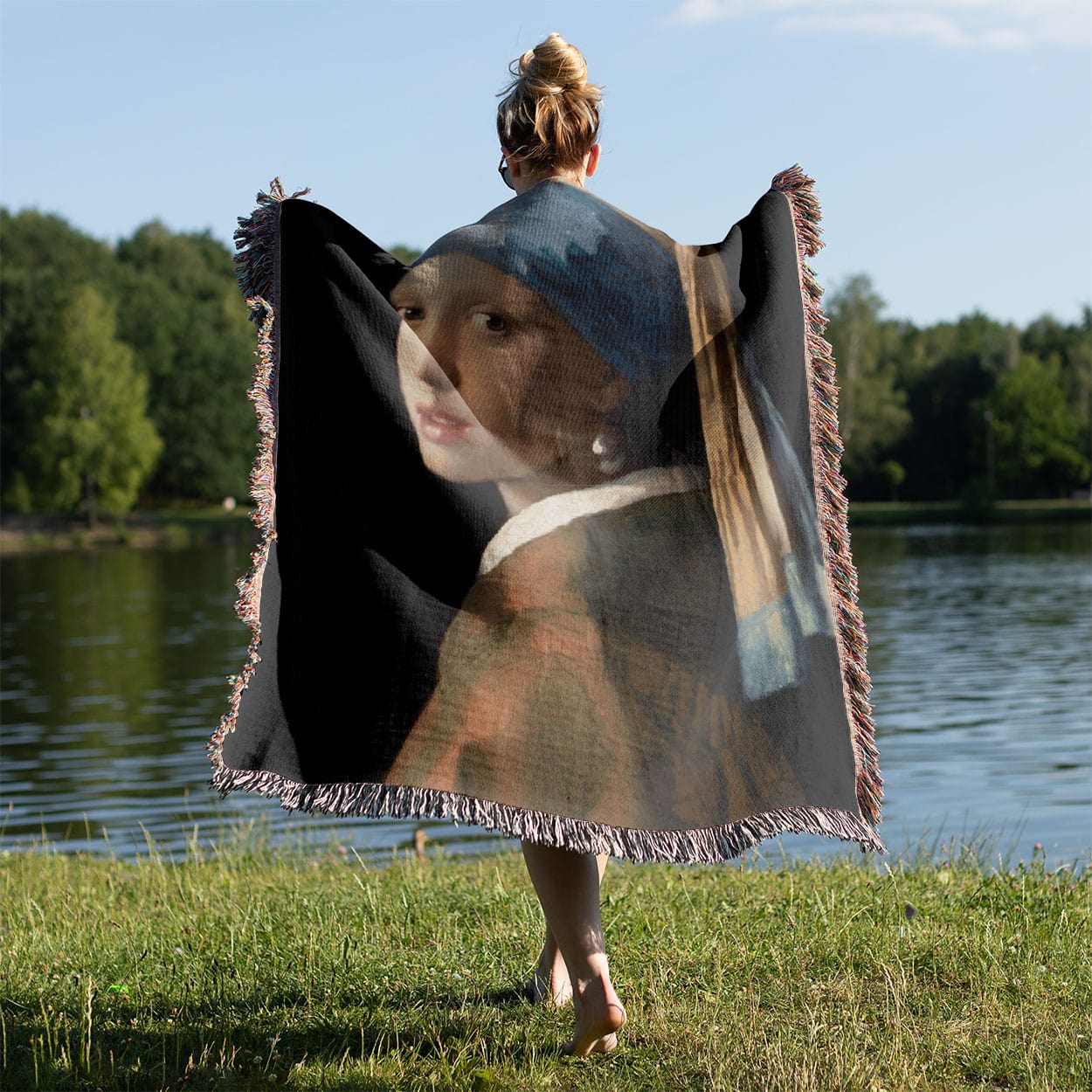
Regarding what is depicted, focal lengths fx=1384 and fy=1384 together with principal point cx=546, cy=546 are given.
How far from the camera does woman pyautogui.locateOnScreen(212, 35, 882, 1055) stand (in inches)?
113

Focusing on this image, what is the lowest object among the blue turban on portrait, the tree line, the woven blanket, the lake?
the lake

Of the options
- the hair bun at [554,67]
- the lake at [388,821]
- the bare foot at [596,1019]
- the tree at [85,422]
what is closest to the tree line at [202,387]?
the tree at [85,422]

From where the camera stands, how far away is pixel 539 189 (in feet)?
10.1

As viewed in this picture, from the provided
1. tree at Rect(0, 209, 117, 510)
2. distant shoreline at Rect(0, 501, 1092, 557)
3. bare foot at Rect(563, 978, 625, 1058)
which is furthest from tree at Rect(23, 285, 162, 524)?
bare foot at Rect(563, 978, 625, 1058)

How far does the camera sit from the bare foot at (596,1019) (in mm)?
2805

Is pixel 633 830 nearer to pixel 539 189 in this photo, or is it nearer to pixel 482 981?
pixel 482 981

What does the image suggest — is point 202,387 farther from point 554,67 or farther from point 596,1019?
point 596,1019

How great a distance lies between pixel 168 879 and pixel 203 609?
1989 cm

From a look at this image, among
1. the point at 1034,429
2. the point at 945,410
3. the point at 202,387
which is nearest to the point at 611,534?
the point at 202,387

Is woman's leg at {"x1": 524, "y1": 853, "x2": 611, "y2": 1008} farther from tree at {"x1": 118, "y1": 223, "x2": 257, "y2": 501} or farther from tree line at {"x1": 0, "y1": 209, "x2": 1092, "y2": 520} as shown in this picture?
tree at {"x1": 118, "y1": 223, "x2": 257, "y2": 501}

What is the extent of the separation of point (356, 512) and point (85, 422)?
4815cm

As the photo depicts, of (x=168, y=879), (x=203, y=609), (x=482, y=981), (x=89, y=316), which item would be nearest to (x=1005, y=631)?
(x=203, y=609)

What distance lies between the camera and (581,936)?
2.86 meters

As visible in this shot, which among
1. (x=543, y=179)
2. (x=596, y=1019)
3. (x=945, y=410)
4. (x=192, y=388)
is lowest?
(x=596, y=1019)
